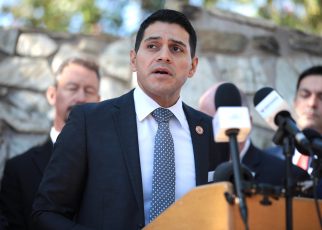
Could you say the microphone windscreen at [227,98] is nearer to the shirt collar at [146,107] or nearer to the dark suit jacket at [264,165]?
the shirt collar at [146,107]

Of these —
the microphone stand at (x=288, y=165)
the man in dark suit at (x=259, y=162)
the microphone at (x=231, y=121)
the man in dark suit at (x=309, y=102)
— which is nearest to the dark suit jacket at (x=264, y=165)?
the man in dark suit at (x=259, y=162)

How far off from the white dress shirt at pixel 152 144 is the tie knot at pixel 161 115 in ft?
0.05

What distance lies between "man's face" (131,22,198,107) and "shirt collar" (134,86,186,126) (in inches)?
0.9

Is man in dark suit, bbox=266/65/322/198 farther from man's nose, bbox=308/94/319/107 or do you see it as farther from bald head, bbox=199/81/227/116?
bald head, bbox=199/81/227/116

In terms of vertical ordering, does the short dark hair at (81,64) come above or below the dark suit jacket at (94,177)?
above

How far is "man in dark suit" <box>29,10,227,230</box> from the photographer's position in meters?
2.69

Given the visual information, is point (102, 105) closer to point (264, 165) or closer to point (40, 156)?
point (40, 156)

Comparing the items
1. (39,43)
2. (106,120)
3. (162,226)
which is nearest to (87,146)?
(106,120)

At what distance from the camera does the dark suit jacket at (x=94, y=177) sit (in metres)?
2.67

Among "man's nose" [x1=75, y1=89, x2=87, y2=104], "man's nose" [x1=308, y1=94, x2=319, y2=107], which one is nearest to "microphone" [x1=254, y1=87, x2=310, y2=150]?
"man's nose" [x1=75, y1=89, x2=87, y2=104]

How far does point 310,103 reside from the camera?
4.75m

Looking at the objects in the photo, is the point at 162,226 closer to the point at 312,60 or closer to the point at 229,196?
the point at 229,196

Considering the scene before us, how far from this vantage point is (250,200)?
6.96ft

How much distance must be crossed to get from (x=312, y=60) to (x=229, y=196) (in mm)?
4056
